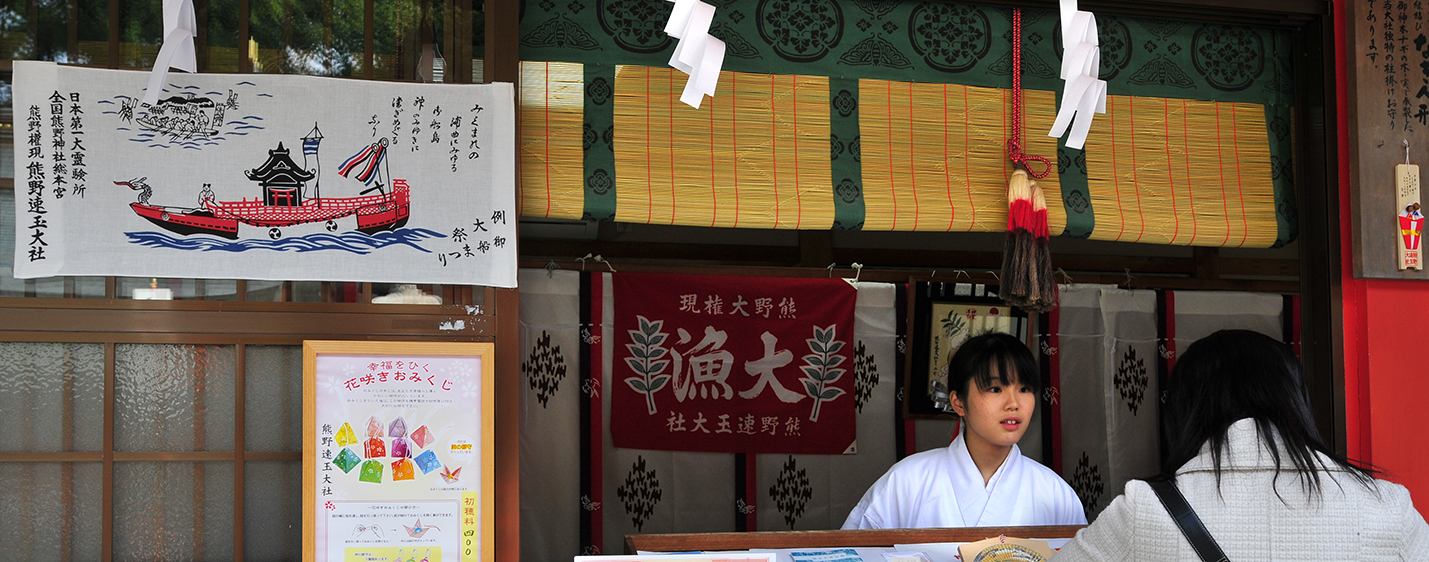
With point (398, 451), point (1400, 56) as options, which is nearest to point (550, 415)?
point (398, 451)

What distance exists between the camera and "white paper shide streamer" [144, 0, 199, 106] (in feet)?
9.44

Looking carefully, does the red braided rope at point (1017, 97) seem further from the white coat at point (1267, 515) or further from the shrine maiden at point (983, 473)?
the white coat at point (1267, 515)

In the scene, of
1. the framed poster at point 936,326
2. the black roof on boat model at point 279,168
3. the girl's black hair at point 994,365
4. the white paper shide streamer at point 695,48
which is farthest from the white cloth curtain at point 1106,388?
the black roof on boat model at point 279,168

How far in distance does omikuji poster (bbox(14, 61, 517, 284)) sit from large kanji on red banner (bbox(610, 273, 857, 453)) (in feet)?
7.02

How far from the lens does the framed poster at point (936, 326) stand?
6055mm

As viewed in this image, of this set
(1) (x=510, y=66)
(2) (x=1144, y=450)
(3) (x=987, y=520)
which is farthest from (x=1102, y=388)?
(1) (x=510, y=66)

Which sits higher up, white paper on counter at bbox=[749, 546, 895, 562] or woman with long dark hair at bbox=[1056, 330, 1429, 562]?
woman with long dark hair at bbox=[1056, 330, 1429, 562]

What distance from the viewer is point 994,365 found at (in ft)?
13.7

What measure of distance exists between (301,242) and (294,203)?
133mm

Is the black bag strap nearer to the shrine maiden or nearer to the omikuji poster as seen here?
the shrine maiden

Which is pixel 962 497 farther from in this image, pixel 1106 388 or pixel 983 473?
pixel 1106 388

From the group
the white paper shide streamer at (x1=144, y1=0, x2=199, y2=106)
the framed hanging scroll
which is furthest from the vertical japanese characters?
the white paper shide streamer at (x1=144, y1=0, x2=199, y2=106)

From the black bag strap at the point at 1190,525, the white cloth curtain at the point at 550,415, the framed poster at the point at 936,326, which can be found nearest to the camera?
the black bag strap at the point at 1190,525

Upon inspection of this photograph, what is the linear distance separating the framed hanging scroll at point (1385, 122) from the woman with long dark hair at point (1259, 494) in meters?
1.87
